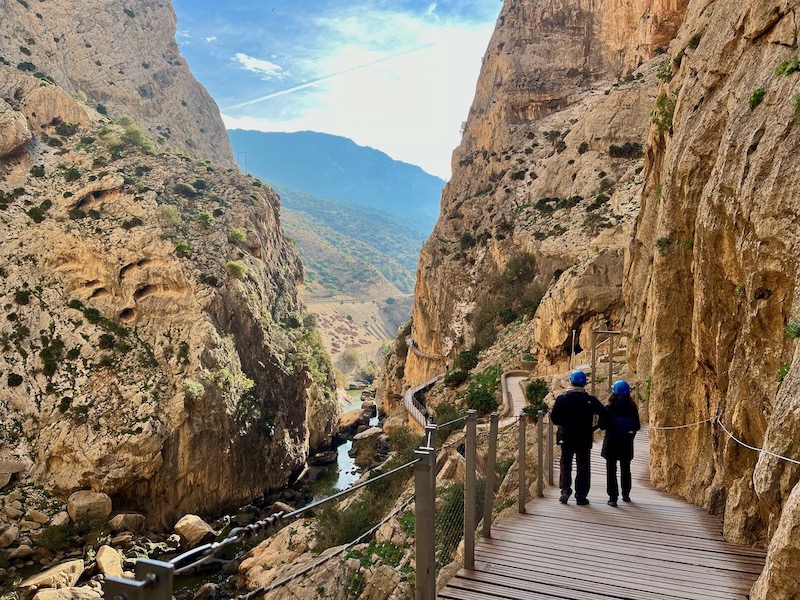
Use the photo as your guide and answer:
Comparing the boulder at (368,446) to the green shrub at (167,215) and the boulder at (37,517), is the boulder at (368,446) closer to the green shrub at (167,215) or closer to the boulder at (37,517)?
the boulder at (37,517)

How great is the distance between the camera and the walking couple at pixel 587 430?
802cm

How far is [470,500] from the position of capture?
5.68 meters

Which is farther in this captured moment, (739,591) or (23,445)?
(23,445)

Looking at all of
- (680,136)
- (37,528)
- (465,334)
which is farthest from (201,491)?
(680,136)

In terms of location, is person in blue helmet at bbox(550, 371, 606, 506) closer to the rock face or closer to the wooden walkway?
the wooden walkway

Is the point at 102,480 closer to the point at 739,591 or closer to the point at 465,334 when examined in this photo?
the point at 465,334

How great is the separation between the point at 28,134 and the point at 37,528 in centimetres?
3167

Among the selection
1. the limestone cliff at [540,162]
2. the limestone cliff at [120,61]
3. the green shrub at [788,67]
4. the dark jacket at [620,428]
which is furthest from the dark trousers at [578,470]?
the limestone cliff at [120,61]

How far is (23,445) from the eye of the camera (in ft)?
109

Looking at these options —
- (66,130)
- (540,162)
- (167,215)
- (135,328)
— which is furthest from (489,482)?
(66,130)

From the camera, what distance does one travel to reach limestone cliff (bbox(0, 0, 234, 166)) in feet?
191

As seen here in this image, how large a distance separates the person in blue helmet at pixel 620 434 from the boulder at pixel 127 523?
3039cm

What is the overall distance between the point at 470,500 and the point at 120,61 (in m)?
77.8

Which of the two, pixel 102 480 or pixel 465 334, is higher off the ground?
pixel 465 334
